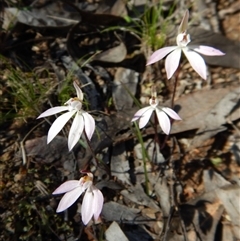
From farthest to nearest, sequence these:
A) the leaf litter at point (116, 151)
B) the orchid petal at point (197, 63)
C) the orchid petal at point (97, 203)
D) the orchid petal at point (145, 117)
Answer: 1. the leaf litter at point (116, 151)
2. the orchid petal at point (145, 117)
3. the orchid petal at point (197, 63)
4. the orchid petal at point (97, 203)

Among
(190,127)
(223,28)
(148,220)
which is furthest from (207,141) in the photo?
(223,28)

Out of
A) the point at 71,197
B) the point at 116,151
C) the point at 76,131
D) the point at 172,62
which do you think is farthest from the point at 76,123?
the point at 116,151

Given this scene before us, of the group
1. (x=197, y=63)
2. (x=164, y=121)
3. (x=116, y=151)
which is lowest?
(x=116, y=151)

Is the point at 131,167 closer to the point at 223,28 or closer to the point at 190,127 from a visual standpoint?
the point at 190,127

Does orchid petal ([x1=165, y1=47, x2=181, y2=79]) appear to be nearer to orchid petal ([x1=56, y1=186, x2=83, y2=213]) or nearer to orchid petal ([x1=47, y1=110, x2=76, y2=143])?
orchid petal ([x1=47, y1=110, x2=76, y2=143])

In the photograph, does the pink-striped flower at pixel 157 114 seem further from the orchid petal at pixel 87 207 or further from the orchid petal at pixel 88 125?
the orchid petal at pixel 87 207

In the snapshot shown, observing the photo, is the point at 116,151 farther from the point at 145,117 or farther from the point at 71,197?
the point at 71,197

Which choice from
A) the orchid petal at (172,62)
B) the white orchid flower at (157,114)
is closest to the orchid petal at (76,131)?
the white orchid flower at (157,114)
